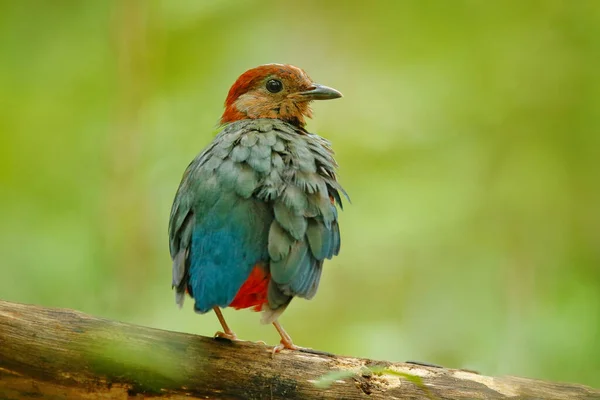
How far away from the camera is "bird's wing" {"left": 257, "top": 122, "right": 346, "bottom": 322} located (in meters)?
3.78

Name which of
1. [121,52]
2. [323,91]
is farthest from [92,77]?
[323,91]

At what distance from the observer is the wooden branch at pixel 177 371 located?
325cm

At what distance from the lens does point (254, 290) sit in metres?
3.93

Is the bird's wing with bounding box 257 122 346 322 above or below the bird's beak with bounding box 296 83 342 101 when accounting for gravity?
below

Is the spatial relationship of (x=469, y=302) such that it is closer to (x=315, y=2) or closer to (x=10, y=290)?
(x=315, y=2)

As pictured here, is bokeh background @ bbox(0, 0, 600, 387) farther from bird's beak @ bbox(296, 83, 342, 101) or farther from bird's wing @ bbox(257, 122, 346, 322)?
bird's wing @ bbox(257, 122, 346, 322)

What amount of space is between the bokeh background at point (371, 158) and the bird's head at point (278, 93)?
133 cm

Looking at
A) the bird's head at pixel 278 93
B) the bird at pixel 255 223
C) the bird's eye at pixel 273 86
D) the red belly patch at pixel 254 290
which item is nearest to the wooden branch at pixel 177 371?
the bird at pixel 255 223

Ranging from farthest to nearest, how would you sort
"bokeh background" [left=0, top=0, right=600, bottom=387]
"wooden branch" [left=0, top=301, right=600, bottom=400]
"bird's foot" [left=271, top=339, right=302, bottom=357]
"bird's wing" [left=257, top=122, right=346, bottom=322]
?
"bokeh background" [left=0, top=0, right=600, bottom=387] → "bird's wing" [left=257, top=122, right=346, bottom=322] → "bird's foot" [left=271, top=339, right=302, bottom=357] → "wooden branch" [left=0, top=301, right=600, bottom=400]

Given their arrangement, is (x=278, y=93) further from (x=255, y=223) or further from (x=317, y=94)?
(x=255, y=223)

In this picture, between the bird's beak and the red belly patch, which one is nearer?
the red belly patch

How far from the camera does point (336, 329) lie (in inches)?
262

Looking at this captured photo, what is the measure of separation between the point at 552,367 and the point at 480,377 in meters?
2.56

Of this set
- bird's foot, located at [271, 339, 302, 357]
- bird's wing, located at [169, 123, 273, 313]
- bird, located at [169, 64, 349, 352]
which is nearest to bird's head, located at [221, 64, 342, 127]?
bird, located at [169, 64, 349, 352]
